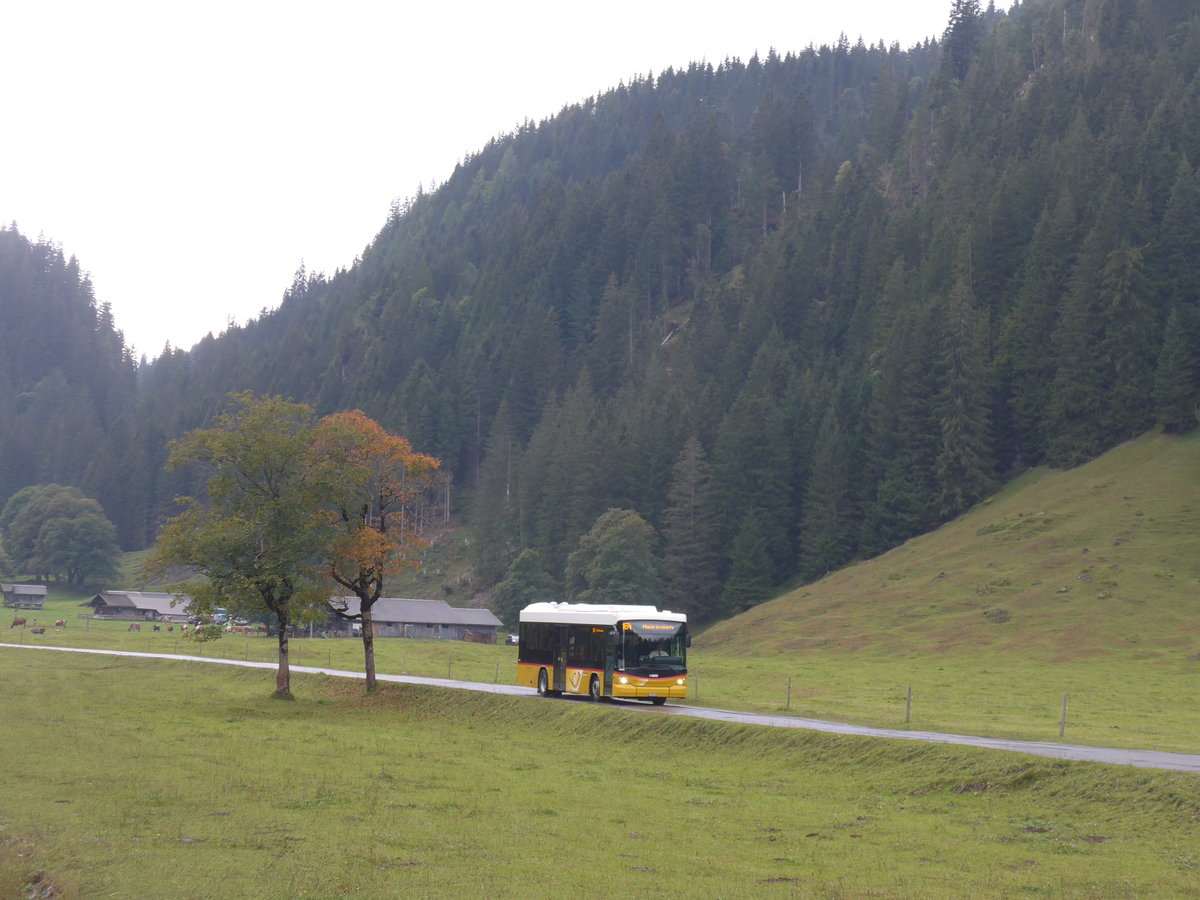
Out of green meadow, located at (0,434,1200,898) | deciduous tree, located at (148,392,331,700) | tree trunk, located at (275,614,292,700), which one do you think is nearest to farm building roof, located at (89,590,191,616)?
green meadow, located at (0,434,1200,898)

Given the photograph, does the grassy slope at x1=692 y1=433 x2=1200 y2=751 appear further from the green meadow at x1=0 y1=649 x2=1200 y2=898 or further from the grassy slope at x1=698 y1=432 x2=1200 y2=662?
the green meadow at x1=0 y1=649 x2=1200 y2=898

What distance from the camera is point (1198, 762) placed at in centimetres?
2444

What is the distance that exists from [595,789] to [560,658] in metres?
19.9

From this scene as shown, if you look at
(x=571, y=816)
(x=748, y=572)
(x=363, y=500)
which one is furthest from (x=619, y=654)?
(x=748, y=572)

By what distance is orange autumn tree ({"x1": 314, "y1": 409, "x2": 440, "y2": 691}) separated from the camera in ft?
160

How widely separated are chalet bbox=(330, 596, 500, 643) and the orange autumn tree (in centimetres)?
7071

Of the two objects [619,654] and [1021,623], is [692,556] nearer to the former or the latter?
[1021,623]

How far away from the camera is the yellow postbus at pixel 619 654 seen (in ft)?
136

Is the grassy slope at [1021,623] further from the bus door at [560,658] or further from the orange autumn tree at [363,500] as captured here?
the orange autumn tree at [363,500]

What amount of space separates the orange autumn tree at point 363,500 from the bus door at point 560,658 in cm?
810

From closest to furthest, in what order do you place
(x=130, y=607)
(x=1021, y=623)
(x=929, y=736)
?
(x=929, y=736)
(x=1021, y=623)
(x=130, y=607)

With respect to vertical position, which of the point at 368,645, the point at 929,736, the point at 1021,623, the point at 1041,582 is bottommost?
the point at 1021,623

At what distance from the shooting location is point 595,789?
2544cm

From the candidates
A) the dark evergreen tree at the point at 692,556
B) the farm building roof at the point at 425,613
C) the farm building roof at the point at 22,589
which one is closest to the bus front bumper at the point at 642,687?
the dark evergreen tree at the point at 692,556
